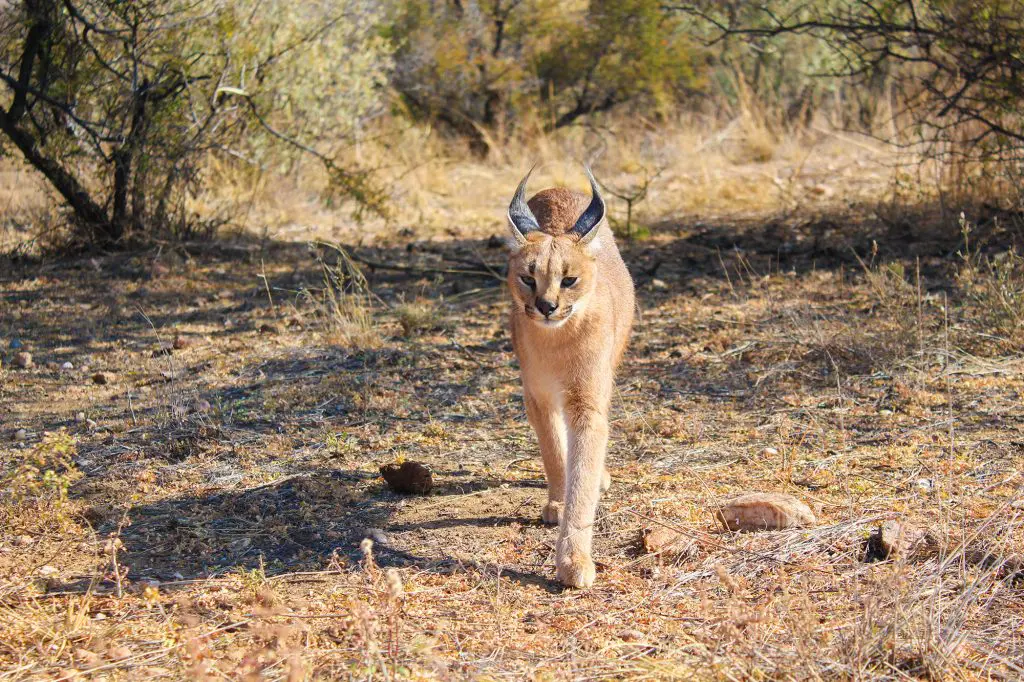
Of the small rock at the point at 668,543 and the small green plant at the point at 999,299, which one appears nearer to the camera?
the small rock at the point at 668,543

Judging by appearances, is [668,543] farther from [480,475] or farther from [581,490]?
[480,475]

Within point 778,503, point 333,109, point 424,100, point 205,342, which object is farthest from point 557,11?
point 778,503

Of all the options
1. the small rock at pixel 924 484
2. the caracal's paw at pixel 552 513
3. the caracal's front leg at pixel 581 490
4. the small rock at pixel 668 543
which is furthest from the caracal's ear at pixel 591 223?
the small rock at pixel 924 484


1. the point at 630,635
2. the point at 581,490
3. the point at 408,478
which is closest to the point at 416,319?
the point at 408,478

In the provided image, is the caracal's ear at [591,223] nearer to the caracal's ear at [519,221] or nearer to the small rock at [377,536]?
the caracal's ear at [519,221]

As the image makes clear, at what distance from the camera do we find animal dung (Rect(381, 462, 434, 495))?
4.79 metres

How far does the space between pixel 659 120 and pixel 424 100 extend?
3.44 metres

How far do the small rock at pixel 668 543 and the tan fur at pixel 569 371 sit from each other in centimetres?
23

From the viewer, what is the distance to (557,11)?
1395 centimetres

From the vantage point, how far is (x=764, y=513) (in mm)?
4172

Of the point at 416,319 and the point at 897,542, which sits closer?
the point at 897,542

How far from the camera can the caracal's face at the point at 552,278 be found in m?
4.24

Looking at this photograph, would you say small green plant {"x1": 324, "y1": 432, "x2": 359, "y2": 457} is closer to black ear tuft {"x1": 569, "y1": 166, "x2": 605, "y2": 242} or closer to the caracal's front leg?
the caracal's front leg

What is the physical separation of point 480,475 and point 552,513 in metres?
0.67
